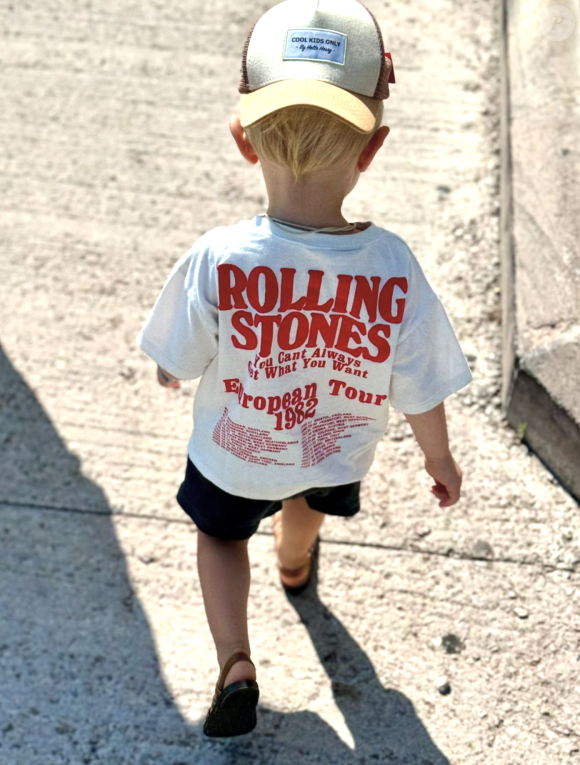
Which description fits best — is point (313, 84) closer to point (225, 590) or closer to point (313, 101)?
point (313, 101)

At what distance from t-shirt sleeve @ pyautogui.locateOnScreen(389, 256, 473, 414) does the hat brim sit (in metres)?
0.31

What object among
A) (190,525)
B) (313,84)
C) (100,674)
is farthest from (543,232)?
(100,674)

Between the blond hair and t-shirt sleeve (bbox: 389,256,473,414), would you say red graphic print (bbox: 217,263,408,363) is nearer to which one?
t-shirt sleeve (bbox: 389,256,473,414)

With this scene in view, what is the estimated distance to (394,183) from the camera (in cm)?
358

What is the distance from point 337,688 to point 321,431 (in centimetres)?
81

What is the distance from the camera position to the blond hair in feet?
5.17

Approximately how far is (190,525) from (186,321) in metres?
1.03

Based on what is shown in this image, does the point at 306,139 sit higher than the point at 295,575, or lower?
higher

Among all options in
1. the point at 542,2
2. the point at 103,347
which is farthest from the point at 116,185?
the point at 542,2

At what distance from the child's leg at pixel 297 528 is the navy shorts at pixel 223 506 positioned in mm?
192

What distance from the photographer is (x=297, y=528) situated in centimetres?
232

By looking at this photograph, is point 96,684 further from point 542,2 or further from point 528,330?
point 542,2

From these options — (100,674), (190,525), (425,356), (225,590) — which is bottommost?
(100,674)

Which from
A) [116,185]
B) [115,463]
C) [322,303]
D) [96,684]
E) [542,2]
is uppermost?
[542,2]
